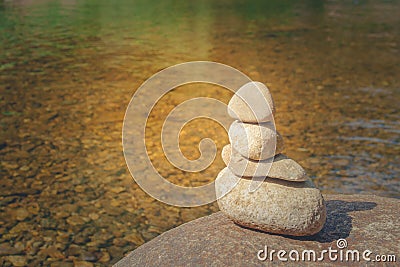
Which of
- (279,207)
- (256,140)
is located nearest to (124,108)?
(256,140)

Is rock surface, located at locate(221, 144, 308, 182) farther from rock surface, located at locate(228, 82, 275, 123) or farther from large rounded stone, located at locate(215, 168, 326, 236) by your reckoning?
rock surface, located at locate(228, 82, 275, 123)

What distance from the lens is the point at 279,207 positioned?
312 cm

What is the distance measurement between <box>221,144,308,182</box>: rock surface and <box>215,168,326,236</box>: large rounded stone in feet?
0.19

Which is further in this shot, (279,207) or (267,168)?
(267,168)

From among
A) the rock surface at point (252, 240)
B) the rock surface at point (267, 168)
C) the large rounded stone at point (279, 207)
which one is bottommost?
the rock surface at point (252, 240)

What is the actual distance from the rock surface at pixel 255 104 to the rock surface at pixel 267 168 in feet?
0.92

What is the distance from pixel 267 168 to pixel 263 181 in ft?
0.29

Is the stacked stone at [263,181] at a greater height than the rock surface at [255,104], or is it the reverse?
the rock surface at [255,104]

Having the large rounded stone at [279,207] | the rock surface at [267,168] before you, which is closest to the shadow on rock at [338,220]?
the large rounded stone at [279,207]

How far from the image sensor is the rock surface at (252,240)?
3.12m

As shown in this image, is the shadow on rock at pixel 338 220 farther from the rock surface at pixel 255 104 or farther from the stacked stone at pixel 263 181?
the rock surface at pixel 255 104

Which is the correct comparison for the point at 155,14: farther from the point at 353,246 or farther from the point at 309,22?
the point at 353,246

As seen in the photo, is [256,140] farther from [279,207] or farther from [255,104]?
[279,207]

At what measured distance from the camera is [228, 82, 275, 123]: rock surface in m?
3.14
